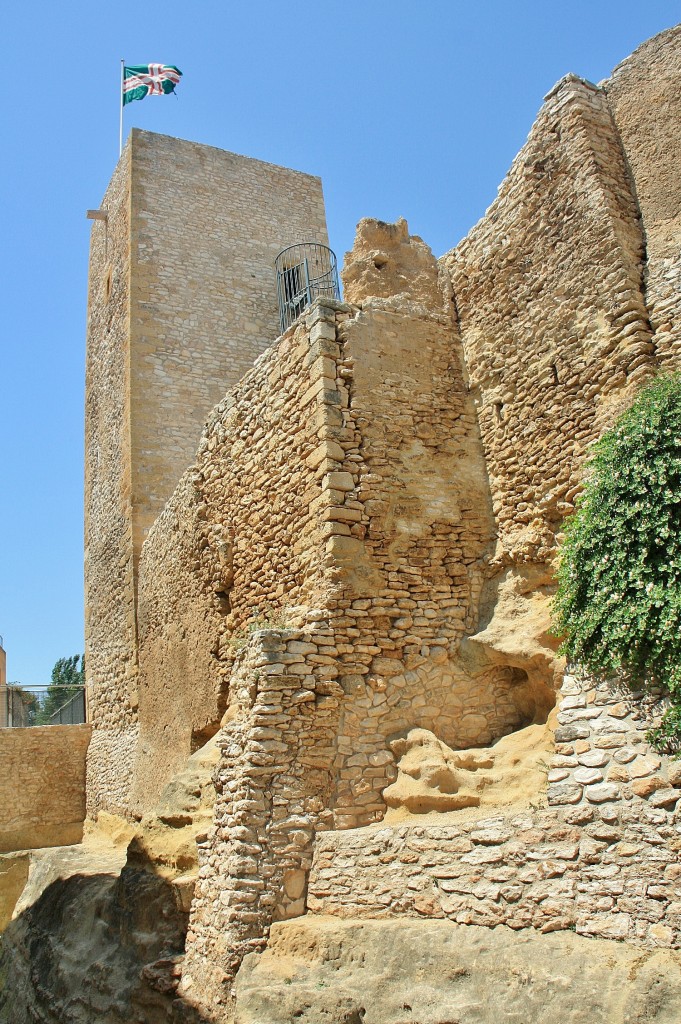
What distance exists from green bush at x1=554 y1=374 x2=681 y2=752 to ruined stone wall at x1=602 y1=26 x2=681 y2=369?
88 cm

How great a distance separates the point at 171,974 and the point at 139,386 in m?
9.91

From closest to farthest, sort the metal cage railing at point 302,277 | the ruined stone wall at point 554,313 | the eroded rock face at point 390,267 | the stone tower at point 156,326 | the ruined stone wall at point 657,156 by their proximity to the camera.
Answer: the ruined stone wall at point 657,156 < the ruined stone wall at point 554,313 < the eroded rock face at point 390,267 < the stone tower at point 156,326 < the metal cage railing at point 302,277

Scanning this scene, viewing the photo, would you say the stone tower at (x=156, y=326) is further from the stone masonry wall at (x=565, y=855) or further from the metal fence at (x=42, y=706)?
the stone masonry wall at (x=565, y=855)

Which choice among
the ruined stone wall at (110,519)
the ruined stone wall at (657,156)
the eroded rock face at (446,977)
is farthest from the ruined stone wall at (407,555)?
the ruined stone wall at (110,519)

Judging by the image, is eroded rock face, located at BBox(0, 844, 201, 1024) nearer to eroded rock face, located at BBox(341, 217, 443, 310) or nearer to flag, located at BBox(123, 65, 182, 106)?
eroded rock face, located at BBox(341, 217, 443, 310)

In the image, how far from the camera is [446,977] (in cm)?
476

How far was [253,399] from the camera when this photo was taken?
877 centimetres

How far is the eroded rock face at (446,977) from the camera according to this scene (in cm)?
404

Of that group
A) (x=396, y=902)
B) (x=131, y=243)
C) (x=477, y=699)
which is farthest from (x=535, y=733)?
(x=131, y=243)

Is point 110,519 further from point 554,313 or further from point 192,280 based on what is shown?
point 554,313

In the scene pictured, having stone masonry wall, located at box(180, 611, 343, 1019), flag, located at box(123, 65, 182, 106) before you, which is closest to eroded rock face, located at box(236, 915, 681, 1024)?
stone masonry wall, located at box(180, 611, 343, 1019)

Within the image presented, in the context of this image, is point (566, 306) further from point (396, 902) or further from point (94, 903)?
point (94, 903)

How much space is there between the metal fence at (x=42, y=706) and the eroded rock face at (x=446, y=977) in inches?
446

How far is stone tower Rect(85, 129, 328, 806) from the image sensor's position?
13852 mm
